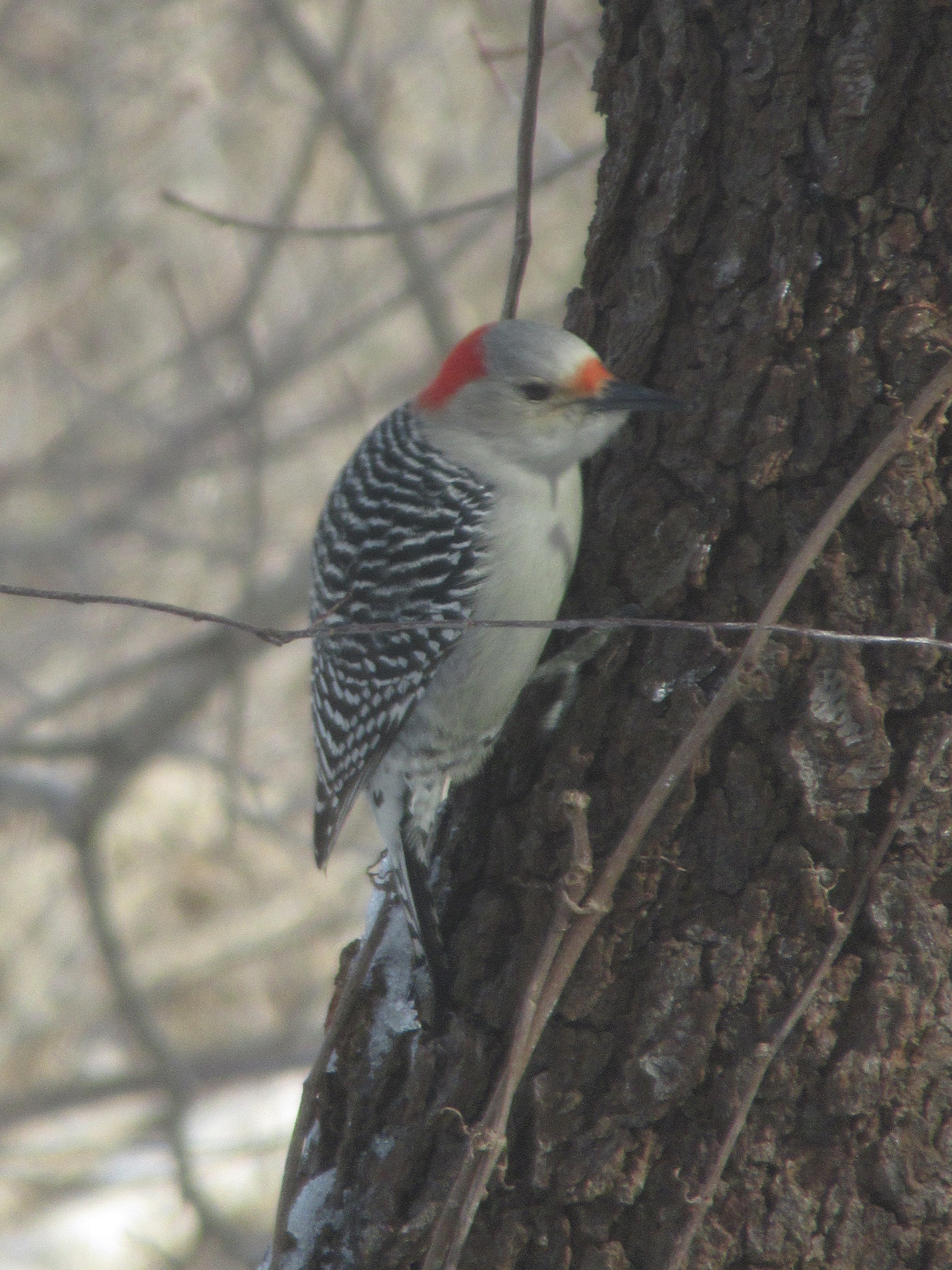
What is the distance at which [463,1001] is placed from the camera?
2.27m

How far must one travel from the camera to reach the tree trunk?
1964 millimetres

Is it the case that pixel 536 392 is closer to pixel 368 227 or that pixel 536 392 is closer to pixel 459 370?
pixel 459 370

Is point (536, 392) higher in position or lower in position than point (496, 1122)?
higher

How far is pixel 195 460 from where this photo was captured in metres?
8.26

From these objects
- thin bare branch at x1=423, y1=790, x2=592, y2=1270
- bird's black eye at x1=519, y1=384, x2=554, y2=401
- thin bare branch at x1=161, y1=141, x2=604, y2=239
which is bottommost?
thin bare branch at x1=423, y1=790, x2=592, y2=1270

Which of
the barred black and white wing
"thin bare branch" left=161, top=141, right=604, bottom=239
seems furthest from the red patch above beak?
"thin bare branch" left=161, top=141, right=604, bottom=239

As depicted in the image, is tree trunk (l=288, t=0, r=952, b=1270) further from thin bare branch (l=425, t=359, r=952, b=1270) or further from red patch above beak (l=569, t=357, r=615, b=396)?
red patch above beak (l=569, t=357, r=615, b=396)

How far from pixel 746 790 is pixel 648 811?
18 centimetres

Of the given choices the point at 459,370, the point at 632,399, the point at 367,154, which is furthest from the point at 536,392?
the point at 367,154

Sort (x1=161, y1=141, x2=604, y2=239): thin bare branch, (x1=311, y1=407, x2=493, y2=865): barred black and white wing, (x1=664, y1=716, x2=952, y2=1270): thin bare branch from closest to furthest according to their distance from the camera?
(x1=664, y1=716, x2=952, y2=1270): thin bare branch → (x1=311, y1=407, x2=493, y2=865): barred black and white wing → (x1=161, y1=141, x2=604, y2=239): thin bare branch

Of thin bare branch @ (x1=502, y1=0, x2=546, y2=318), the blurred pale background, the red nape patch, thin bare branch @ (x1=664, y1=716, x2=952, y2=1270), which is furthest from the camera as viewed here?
the blurred pale background

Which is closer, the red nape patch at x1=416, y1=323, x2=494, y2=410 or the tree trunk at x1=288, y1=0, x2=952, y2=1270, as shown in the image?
the tree trunk at x1=288, y1=0, x2=952, y2=1270

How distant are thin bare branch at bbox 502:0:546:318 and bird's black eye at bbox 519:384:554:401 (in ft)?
0.70

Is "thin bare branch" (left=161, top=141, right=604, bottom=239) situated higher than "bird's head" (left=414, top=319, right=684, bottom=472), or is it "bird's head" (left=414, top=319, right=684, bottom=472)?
"thin bare branch" (left=161, top=141, right=604, bottom=239)
